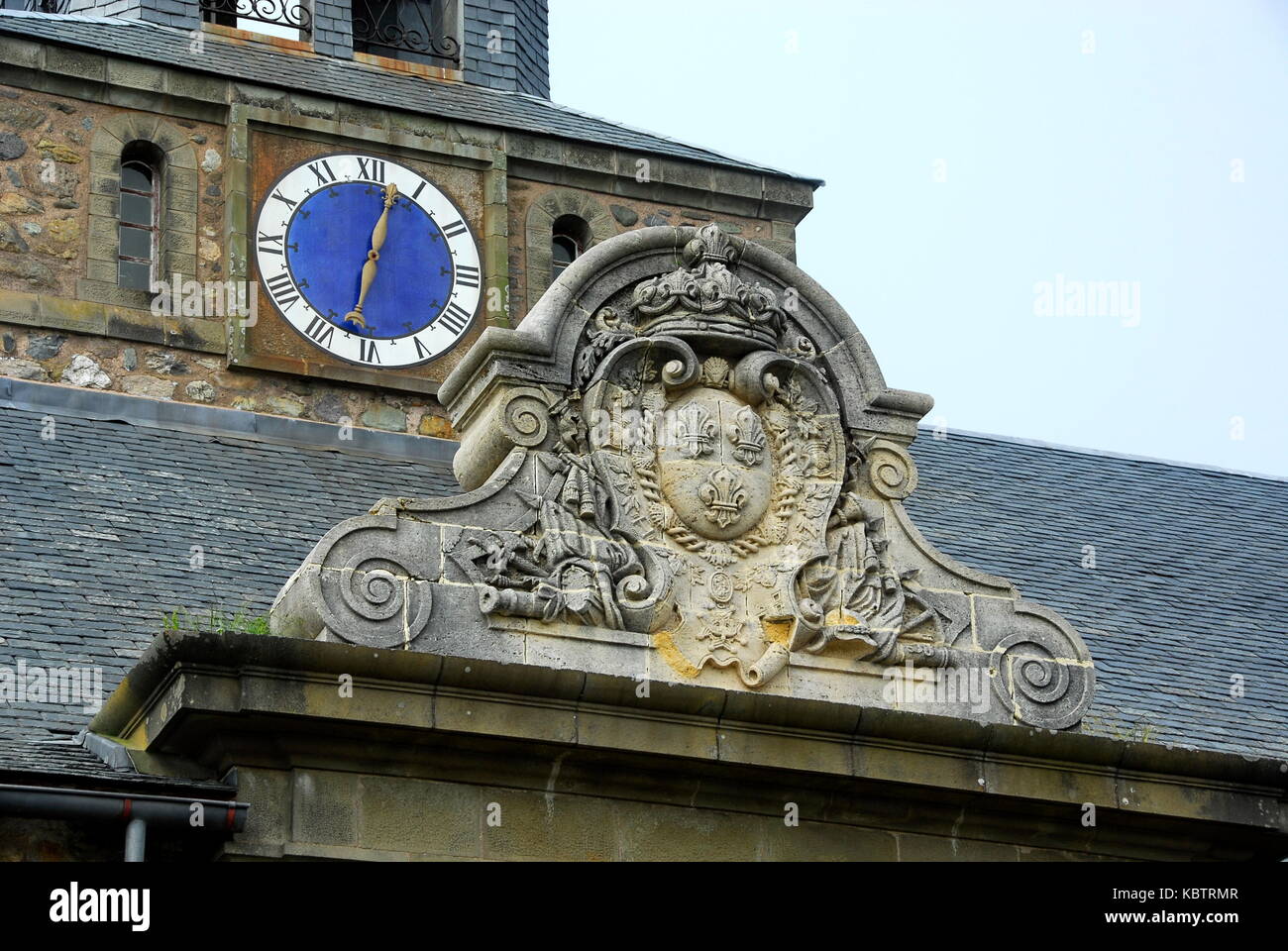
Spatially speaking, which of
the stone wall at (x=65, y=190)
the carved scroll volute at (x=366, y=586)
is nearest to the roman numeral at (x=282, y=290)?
the stone wall at (x=65, y=190)

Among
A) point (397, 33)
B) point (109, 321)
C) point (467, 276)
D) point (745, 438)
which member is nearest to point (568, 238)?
point (467, 276)

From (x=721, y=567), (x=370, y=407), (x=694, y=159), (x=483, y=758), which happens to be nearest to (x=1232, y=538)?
(x=694, y=159)

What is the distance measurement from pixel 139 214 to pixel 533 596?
726 centimetres

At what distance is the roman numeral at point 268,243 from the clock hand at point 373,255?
0.59 meters

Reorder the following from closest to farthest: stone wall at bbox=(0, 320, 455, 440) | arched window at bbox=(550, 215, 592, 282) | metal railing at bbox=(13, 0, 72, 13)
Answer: stone wall at bbox=(0, 320, 455, 440) < arched window at bbox=(550, 215, 592, 282) < metal railing at bbox=(13, 0, 72, 13)

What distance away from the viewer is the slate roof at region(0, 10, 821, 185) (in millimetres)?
21375

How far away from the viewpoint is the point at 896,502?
15961 millimetres

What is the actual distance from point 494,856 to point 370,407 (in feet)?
22.3

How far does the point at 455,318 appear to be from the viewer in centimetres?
2123

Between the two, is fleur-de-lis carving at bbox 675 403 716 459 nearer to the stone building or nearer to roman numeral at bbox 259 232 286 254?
the stone building

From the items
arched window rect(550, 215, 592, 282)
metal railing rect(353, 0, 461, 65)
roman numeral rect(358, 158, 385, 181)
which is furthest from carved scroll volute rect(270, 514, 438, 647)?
metal railing rect(353, 0, 461, 65)

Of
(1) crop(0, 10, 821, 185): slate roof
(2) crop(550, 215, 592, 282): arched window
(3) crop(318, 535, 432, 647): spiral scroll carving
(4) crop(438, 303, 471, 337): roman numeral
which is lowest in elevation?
(3) crop(318, 535, 432, 647): spiral scroll carving
